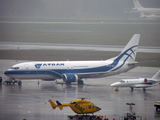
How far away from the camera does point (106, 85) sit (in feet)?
197

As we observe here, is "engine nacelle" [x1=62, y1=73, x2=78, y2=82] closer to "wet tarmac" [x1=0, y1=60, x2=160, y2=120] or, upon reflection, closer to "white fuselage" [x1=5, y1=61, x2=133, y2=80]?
"white fuselage" [x1=5, y1=61, x2=133, y2=80]

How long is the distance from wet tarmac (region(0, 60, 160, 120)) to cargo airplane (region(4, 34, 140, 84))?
151 cm

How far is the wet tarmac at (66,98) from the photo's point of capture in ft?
128

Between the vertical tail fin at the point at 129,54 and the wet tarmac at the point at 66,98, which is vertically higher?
the vertical tail fin at the point at 129,54

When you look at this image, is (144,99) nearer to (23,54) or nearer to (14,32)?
(23,54)

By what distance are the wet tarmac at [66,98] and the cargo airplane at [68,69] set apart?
151cm

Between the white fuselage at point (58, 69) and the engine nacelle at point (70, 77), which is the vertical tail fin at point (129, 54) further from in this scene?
the engine nacelle at point (70, 77)

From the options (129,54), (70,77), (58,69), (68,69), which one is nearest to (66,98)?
(70,77)

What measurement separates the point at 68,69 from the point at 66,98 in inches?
489

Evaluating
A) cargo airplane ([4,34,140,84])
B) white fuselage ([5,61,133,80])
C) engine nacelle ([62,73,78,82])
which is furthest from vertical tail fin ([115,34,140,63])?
engine nacelle ([62,73,78,82])

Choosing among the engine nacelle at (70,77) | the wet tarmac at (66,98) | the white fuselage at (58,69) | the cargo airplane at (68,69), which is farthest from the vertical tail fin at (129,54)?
the engine nacelle at (70,77)

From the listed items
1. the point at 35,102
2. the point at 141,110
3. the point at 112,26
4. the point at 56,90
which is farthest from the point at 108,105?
the point at 112,26

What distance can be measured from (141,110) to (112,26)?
147 meters

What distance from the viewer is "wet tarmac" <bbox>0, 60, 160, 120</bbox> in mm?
38906
